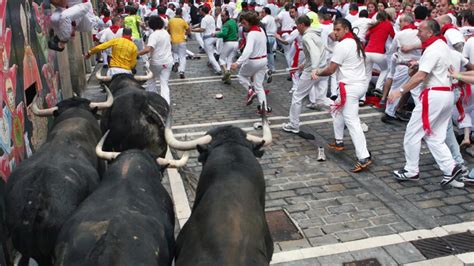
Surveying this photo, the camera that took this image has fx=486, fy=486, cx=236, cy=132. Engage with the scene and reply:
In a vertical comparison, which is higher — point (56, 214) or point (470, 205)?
point (56, 214)

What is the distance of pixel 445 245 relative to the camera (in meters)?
6.16

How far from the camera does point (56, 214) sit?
4461 millimetres

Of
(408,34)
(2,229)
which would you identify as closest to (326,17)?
(408,34)

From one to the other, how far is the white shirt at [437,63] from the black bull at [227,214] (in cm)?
394

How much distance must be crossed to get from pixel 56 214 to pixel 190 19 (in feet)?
71.4

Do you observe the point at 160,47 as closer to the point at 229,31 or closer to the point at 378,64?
the point at 229,31

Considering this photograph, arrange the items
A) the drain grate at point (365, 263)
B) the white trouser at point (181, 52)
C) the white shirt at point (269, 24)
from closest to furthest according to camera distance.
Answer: the drain grate at point (365, 263) → the white trouser at point (181, 52) → the white shirt at point (269, 24)

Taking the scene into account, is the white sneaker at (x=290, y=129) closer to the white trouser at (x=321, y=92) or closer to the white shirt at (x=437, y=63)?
the white trouser at (x=321, y=92)

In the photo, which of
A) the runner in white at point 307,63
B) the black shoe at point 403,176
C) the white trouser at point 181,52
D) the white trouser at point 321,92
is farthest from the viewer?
the white trouser at point 181,52

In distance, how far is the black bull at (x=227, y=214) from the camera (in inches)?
143

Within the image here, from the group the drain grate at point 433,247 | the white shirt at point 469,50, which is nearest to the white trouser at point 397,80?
the white shirt at point 469,50

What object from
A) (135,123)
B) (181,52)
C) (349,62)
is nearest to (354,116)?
(349,62)

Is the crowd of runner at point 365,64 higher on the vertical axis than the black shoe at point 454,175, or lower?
higher

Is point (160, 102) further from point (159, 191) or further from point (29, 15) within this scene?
point (159, 191)
